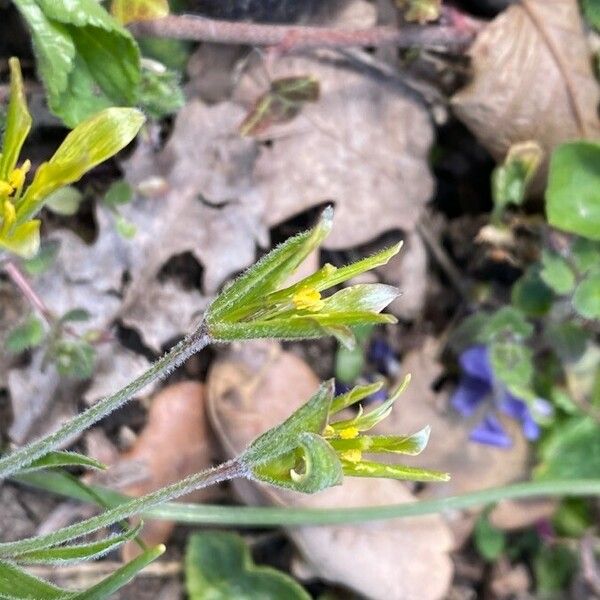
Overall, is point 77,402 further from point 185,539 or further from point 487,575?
point 487,575

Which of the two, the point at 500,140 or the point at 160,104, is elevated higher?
the point at 160,104

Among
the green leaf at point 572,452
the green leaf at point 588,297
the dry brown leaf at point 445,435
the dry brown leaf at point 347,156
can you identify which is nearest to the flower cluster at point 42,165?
the dry brown leaf at point 347,156

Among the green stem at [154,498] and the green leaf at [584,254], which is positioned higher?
the green stem at [154,498]

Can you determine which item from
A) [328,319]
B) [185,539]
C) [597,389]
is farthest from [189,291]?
[597,389]

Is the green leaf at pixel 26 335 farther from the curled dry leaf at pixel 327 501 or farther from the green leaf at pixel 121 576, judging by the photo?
the green leaf at pixel 121 576

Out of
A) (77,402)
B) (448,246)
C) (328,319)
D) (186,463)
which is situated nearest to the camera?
(328,319)

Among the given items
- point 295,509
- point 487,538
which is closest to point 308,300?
point 295,509

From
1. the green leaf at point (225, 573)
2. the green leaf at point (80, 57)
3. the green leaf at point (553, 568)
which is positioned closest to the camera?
the green leaf at point (80, 57)

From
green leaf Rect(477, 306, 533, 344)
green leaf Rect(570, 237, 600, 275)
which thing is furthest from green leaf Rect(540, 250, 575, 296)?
green leaf Rect(477, 306, 533, 344)
